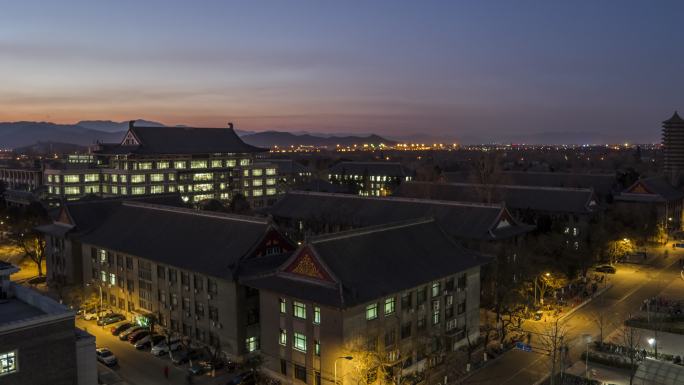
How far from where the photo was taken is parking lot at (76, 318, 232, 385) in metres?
36.4

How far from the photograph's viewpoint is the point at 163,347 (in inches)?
1604

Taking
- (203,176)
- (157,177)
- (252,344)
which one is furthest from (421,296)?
(203,176)

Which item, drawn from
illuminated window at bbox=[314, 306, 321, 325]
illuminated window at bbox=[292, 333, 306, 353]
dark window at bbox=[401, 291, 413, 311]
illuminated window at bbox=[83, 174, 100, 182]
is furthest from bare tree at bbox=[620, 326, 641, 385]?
illuminated window at bbox=[83, 174, 100, 182]

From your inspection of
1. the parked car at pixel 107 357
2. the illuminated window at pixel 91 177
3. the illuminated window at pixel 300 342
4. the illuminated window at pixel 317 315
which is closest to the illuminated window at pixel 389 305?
the illuminated window at pixel 317 315

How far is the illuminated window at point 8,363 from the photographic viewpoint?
26.5m

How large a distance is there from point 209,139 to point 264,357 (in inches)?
3337

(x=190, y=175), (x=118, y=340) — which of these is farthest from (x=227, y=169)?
(x=118, y=340)

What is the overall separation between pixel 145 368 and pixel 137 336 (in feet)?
17.5

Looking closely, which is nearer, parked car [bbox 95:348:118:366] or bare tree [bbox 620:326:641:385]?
bare tree [bbox 620:326:641:385]

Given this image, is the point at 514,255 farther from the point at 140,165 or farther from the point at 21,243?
the point at 140,165

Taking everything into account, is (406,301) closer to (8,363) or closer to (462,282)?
(462,282)

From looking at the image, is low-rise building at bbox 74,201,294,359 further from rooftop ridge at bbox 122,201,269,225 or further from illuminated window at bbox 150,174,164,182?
illuminated window at bbox 150,174,164,182

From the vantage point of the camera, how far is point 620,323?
4628 centimetres

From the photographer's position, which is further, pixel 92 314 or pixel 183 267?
pixel 92 314
